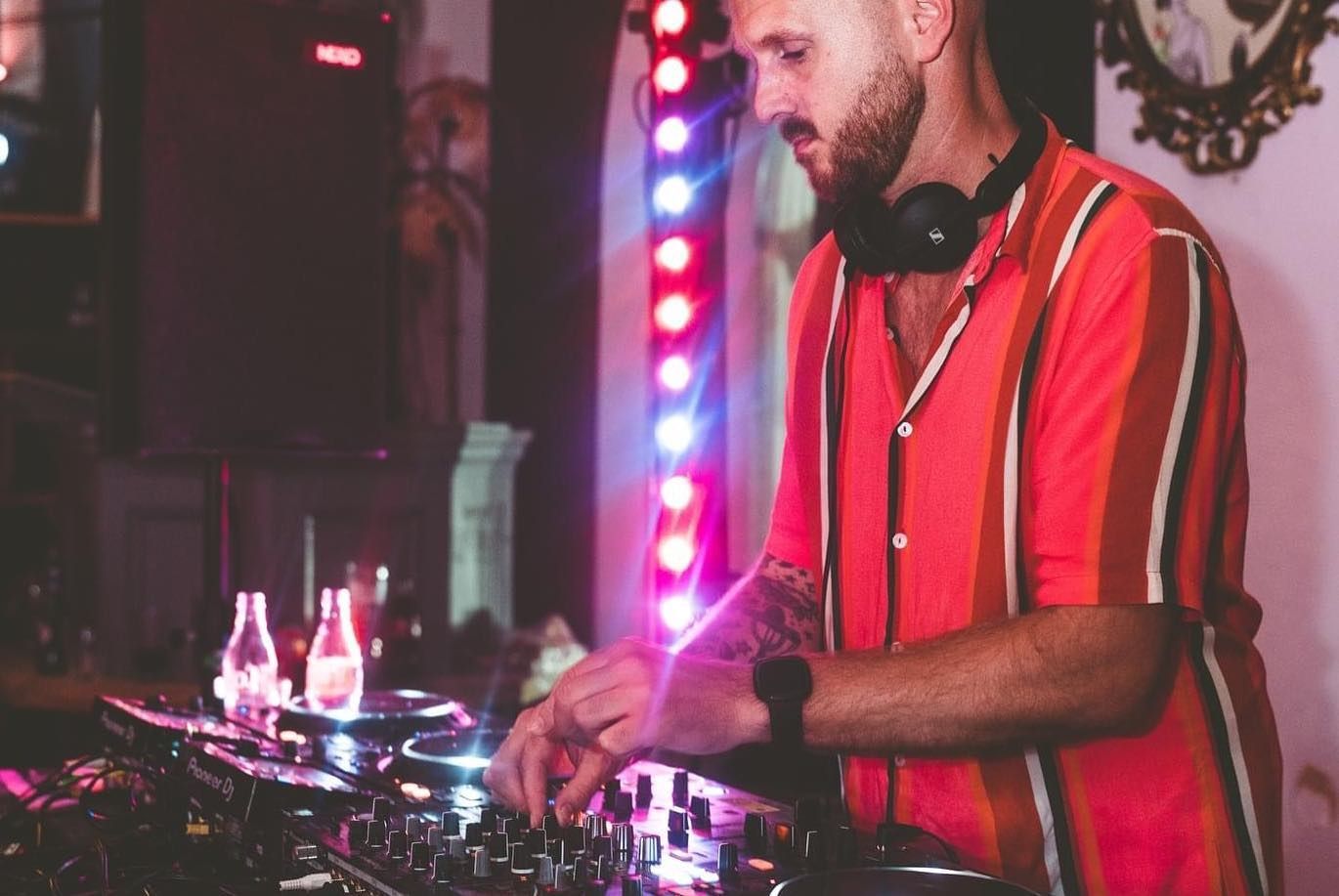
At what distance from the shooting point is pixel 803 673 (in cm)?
117

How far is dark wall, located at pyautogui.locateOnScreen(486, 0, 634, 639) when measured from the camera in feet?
21.2

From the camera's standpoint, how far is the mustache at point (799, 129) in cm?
139

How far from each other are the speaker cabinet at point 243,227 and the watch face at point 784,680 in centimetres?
144

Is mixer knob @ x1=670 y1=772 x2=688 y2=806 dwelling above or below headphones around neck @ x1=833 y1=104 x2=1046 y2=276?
below

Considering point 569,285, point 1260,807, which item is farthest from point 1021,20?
point 569,285

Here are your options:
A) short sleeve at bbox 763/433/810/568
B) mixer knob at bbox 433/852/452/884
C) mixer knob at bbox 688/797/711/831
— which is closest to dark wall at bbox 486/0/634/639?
short sleeve at bbox 763/433/810/568

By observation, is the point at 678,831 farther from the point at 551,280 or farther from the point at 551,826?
the point at 551,280

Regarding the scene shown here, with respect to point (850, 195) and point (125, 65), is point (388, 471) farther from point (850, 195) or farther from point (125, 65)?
point (850, 195)

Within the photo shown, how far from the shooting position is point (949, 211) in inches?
54.4

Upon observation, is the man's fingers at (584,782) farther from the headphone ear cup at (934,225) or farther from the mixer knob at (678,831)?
the headphone ear cup at (934,225)

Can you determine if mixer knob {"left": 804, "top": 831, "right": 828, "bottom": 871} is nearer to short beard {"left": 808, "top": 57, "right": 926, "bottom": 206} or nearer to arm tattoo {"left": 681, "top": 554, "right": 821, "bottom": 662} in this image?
arm tattoo {"left": 681, "top": 554, "right": 821, "bottom": 662}

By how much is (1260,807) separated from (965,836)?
264mm

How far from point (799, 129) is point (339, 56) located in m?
1.31

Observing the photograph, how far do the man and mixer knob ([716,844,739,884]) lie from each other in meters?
0.10
